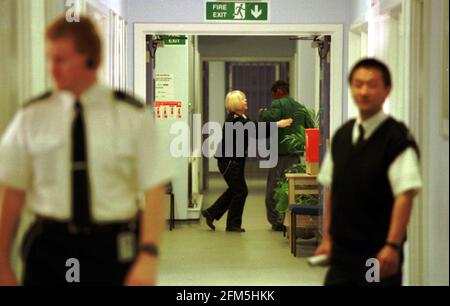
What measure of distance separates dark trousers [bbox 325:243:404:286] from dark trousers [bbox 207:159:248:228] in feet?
17.9

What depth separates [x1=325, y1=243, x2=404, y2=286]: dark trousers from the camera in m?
2.59

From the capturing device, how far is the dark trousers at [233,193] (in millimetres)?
8133

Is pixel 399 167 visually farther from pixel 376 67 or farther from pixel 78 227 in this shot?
pixel 78 227

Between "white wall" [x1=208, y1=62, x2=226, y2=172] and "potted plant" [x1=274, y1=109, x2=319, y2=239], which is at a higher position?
"white wall" [x1=208, y1=62, x2=226, y2=172]

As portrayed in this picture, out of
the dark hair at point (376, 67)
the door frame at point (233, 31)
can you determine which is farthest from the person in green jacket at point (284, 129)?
the dark hair at point (376, 67)

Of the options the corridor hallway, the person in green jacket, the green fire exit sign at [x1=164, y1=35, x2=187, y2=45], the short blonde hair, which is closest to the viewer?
the corridor hallway

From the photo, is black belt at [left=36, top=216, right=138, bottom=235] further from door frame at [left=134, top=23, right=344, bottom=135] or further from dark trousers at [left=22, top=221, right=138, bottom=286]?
door frame at [left=134, top=23, right=344, bottom=135]

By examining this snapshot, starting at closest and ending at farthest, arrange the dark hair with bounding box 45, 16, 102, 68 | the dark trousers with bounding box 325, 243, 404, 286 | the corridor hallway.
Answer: the dark hair with bounding box 45, 16, 102, 68, the dark trousers with bounding box 325, 243, 404, 286, the corridor hallway

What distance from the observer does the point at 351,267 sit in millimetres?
2615

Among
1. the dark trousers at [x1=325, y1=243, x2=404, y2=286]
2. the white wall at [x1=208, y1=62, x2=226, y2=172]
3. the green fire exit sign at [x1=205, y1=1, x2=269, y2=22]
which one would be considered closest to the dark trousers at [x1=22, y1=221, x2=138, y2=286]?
the dark trousers at [x1=325, y1=243, x2=404, y2=286]

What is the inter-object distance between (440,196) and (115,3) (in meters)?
2.51

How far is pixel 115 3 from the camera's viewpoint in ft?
17.1

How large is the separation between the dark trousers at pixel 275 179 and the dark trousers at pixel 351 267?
4943 millimetres

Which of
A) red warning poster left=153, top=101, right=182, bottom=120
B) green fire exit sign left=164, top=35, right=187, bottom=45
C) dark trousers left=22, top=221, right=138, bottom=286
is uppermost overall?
green fire exit sign left=164, top=35, right=187, bottom=45
